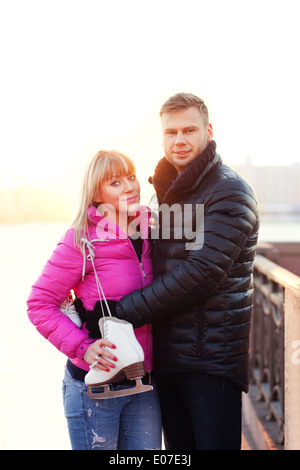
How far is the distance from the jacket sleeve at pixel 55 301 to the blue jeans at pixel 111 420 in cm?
20

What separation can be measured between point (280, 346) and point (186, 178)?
6.05 feet

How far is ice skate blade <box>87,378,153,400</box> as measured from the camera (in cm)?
237

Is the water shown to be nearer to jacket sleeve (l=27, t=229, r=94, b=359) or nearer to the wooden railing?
jacket sleeve (l=27, t=229, r=94, b=359)

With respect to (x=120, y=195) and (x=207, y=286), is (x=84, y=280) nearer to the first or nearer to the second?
(x=120, y=195)

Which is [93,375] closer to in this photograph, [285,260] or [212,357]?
[212,357]

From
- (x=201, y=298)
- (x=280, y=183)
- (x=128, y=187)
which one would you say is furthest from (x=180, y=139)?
(x=280, y=183)

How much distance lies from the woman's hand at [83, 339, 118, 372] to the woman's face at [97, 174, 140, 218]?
57cm

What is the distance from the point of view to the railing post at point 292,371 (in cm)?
291

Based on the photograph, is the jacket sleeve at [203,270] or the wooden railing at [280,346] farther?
the wooden railing at [280,346]


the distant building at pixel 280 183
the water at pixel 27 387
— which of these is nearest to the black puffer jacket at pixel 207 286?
the water at pixel 27 387

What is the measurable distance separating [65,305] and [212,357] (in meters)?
0.66

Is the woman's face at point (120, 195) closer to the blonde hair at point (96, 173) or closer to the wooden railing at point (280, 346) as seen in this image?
the blonde hair at point (96, 173)


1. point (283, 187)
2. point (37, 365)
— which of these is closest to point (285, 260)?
point (37, 365)

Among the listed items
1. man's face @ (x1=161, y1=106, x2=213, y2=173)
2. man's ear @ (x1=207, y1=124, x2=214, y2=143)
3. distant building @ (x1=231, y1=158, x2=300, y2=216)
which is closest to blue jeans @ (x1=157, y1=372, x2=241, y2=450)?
man's face @ (x1=161, y1=106, x2=213, y2=173)
